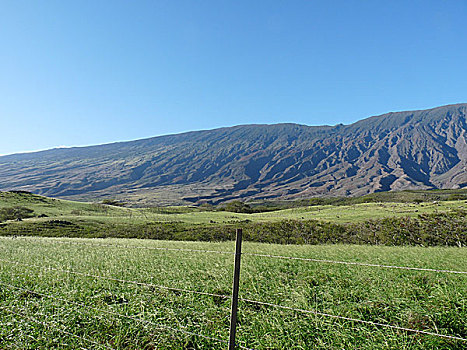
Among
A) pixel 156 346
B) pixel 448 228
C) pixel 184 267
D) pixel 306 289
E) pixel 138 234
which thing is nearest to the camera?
pixel 156 346

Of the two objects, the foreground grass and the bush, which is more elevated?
the foreground grass

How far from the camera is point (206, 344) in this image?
4750mm

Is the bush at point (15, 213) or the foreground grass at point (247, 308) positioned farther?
the bush at point (15, 213)

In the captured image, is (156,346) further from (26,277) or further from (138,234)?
(138,234)

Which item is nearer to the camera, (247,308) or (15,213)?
(247,308)

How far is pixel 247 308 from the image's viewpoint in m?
5.92

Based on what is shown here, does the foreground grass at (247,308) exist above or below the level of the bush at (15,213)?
above

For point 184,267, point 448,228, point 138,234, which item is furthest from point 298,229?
point 184,267

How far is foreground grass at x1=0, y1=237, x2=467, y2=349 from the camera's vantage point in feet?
15.5

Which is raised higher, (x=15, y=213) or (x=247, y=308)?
(x=247, y=308)

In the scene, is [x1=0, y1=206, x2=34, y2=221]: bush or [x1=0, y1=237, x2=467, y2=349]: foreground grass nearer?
[x1=0, y1=237, x2=467, y2=349]: foreground grass

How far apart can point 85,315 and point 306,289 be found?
4.38 metres

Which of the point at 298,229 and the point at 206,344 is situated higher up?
the point at 206,344

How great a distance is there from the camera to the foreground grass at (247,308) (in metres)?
4.73
